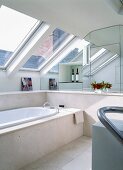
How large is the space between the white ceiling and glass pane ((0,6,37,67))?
0.32 meters

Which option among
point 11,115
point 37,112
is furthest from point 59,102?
point 11,115

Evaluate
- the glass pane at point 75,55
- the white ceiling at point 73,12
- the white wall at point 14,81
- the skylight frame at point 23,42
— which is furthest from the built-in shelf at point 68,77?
the skylight frame at point 23,42

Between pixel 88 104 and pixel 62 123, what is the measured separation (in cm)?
74

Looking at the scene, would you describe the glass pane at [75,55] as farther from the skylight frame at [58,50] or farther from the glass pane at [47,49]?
the glass pane at [47,49]

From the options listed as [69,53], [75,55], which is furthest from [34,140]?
[69,53]

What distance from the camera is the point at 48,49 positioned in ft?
13.9

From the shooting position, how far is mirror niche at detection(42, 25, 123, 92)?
12.1ft

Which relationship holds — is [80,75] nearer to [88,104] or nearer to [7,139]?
[88,104]

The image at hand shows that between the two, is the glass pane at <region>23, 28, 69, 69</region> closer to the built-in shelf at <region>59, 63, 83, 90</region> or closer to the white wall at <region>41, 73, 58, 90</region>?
the white wall at <region>41, 73, 58, 90</region>

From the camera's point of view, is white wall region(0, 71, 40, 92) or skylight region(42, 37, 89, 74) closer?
white wall region(0, 71, 40, 92)

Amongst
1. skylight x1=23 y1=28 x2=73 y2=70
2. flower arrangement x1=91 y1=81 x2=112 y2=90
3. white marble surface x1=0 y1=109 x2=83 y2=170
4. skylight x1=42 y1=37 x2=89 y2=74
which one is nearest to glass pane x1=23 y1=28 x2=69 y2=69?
skylight x1=23 y1=28 x2=73 y2=70

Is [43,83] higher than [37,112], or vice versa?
[43,83]

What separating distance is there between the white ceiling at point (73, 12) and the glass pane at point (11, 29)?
0.32 m

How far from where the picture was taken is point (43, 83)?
435cm
